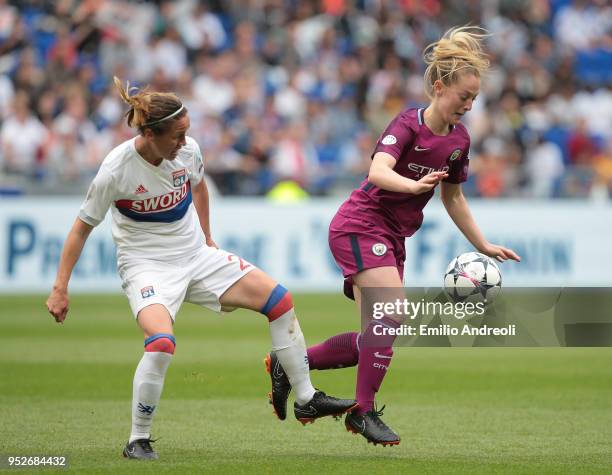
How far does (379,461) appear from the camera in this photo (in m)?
6.32

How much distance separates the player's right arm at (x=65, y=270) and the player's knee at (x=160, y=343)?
1.62ft

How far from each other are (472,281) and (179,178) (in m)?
1.85

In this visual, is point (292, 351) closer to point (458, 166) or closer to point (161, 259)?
point (161, 259)

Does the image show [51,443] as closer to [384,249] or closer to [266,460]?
[266,460]

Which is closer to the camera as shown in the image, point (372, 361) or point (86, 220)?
point (86, 220)

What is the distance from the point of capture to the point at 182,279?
6730 mm

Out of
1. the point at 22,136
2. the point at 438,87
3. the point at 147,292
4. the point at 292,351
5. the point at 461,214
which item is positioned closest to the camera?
the point at 147,292

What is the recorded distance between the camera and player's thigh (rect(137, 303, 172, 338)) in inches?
251

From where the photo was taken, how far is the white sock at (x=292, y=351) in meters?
6.84

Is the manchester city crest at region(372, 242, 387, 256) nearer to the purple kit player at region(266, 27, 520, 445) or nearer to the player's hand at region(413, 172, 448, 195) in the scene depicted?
the purple kit player at region(266, 27, 520, 445)

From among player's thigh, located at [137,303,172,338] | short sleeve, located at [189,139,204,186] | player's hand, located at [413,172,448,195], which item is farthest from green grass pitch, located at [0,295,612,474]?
short sleeve, located at [189,139,204,186]

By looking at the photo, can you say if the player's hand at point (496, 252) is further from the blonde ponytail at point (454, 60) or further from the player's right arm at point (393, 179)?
the blonde ponytail at point (454, 60)

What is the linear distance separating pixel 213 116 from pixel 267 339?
22.3ft

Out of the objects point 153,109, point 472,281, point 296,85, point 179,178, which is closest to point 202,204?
point 179,178
